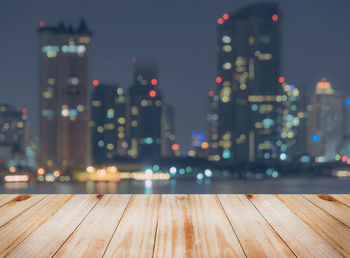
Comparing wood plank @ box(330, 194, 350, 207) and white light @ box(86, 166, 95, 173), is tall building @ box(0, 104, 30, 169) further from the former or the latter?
wood plank @ box(330, 194, 350, 207)

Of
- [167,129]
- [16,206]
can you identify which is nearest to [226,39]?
[167,129]

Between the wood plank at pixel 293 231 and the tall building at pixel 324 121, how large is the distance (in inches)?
2687

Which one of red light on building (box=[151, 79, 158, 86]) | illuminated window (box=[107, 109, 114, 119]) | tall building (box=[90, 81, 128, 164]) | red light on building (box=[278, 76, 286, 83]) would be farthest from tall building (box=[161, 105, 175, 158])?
red light on building (box=[278, 76, 286, 83])

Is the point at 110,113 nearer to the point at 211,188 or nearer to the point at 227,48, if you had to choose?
the point at 227,48

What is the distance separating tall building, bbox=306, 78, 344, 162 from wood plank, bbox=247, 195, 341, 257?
68.2m

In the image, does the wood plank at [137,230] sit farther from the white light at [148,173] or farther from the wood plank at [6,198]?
the white light at [148,173]

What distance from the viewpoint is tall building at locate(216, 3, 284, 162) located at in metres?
86.1

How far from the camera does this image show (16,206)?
2.74 meters

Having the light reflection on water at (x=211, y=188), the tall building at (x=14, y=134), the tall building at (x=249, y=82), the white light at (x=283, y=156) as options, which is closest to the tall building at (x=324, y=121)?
the white light at (x=283, y=156)

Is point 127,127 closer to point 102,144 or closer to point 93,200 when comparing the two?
point 102,144

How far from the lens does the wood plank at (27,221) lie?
1.93 metres

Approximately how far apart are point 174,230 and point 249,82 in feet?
317

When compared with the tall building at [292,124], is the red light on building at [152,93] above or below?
above

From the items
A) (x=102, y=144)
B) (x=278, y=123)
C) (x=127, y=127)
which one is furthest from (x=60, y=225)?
(x=127, y=127)
